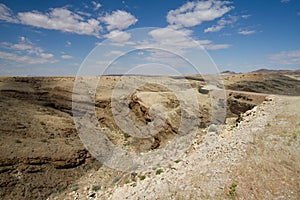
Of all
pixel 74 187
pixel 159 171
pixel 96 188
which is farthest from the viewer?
pixel 74 187

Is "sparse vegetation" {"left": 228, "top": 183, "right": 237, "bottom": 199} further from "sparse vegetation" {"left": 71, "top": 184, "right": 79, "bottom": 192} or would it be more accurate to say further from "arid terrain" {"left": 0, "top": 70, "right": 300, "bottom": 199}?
"sparse vegetation" {"left": 71, "top": 184, "right": 79, "bottom": 192}

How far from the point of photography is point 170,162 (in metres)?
11.9

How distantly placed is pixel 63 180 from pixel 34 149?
11.6 feet

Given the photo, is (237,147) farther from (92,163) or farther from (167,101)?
(92,163)

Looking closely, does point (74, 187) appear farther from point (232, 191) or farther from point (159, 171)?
point (232, 191)

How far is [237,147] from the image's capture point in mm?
10117

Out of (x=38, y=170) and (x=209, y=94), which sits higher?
(x=209, y=94)

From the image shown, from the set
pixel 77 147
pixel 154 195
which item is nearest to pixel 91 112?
pixel 77 147

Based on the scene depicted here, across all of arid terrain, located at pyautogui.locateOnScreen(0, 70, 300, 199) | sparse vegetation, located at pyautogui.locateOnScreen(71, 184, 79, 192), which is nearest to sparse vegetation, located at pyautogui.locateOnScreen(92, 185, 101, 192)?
arid terrain, located at pyautogui.locateOnScreen(0, 70, 300, 199)

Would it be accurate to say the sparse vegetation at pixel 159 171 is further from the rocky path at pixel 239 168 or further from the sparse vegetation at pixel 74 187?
the sparse vegetation at pixel 74 187

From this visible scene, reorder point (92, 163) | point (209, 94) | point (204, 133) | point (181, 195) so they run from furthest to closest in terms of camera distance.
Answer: point (209, 94) → point (92, 163) → point (204, 133) → point (181, 195)

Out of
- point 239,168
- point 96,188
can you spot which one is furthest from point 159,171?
point 96,188

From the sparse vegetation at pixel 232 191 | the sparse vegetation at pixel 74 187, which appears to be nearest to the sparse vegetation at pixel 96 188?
the sparse vegetation at pixel 74 187

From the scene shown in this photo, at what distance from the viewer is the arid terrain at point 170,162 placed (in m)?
8.38
